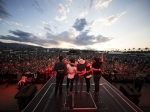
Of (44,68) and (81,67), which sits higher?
(81,67)

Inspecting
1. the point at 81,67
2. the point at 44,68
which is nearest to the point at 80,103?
the point at 81,67

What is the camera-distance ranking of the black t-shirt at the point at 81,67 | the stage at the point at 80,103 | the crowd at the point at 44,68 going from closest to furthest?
the stage at the point at 80,103
the black t-shirt at the point at 81,67
the crowd at the point at 44,68

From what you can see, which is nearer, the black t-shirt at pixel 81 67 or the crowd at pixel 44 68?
the black t-shirt at pixel 81 67

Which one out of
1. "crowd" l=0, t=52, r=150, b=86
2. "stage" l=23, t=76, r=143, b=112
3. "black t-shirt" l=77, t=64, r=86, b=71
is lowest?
"crowd" l=0, t=52, r=150, b=86

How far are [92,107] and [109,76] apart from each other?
834 cm

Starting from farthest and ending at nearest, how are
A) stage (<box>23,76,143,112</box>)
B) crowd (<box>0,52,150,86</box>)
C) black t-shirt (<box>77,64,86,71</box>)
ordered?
crowd (<box>0,52,150,86</box>) → black t-shirt (<box>77,64,86,71</box>) → stage (<box>23,76,143,112</box>)

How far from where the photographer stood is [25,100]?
547 cm

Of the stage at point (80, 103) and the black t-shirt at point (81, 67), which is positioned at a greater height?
the black t-shirt at point (81, 67)

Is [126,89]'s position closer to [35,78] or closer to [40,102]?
[40,102]

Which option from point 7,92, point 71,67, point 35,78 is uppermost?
point 71,67

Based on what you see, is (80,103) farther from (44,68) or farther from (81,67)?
(44,68)

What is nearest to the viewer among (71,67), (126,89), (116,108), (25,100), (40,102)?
(116,108)

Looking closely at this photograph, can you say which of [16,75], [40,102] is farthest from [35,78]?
[40,102]

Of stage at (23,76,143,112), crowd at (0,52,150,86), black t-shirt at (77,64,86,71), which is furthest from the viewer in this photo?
crowd at (0,52,150,86)
